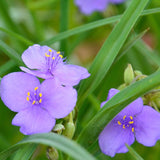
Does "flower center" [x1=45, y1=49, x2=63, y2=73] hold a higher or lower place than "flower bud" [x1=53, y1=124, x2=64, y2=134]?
higher

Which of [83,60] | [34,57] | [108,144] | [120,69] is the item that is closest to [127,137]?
[108,144]

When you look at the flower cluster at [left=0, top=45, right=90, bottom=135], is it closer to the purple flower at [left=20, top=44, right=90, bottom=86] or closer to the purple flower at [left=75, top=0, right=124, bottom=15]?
the purple flower at [left=20, top=44, right=90, bottom=86]

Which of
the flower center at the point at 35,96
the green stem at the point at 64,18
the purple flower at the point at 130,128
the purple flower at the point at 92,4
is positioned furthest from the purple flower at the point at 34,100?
the purple flower at the point at 92,4

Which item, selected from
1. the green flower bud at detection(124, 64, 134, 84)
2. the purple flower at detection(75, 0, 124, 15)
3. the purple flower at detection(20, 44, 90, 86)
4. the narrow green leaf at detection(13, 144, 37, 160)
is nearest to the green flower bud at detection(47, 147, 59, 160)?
A: the narrow green leaf at detection(13, 144, 37, 160)

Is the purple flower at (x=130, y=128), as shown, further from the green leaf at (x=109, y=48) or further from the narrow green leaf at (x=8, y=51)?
the narrow green leaf at (x=8, y=51)

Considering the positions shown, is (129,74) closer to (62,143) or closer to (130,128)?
(130,128)

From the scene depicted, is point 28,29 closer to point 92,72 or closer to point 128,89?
point 92,72
